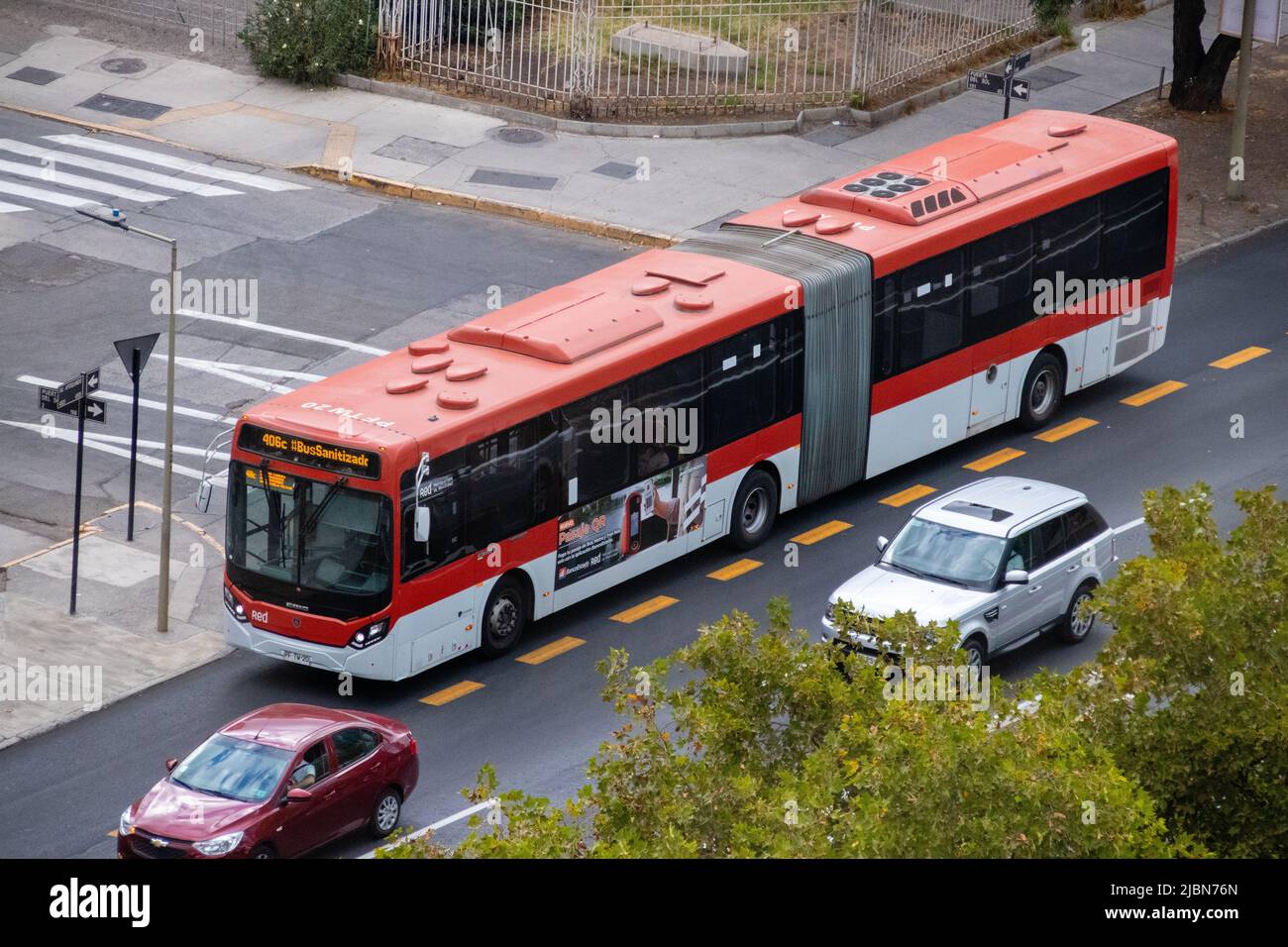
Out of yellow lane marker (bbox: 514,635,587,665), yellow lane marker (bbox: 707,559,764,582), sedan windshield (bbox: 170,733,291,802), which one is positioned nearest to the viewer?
sedan windshield (bbox: 170,733,291,802)

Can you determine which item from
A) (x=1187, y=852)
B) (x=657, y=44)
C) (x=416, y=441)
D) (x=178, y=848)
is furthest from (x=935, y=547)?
(x=657, y=44)

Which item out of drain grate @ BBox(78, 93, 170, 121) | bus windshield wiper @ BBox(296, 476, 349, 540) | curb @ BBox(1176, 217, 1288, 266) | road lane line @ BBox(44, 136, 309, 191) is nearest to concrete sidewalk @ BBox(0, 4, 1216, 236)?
drain grate @ BBox(78, 93, 170, 121)

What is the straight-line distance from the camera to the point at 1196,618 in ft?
35.6

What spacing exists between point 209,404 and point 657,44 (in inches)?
555

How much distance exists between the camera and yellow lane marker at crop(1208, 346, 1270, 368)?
88.4 ft

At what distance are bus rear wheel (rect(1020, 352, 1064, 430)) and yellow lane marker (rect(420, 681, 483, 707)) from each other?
9.09m

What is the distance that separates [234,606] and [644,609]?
444 cm

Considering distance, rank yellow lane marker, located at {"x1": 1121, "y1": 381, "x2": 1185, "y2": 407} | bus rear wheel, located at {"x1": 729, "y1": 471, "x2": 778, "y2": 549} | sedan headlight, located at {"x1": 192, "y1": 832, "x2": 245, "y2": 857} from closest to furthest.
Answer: sedan headlight, located at {"x1": 192, "y1": 832, "x2": 245, "y2": 857}, bus rear wheel, located at {"x1": 729, "y1": 471, "x2": 778, "y2": 549}, yellow lane marker, located at {"x1": 1121, "y1": 381, "x2": 1185, "y2": 407}

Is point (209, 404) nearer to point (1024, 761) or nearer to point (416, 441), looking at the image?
point (416, 441)

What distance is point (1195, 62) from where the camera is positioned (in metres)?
35.3

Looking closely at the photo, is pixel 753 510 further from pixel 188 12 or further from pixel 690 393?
pixel 188 12

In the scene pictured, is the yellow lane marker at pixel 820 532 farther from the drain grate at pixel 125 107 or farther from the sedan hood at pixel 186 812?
the drain grate at pixel 125 107

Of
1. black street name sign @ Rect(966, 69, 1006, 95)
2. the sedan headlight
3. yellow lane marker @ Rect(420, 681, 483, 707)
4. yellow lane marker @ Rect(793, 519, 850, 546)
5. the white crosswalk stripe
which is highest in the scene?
black street name sign @ Rect(966, 69, 1006, 95)

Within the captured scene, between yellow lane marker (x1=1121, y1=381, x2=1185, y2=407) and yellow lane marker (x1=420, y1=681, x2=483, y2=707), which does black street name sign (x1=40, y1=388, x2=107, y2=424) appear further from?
yellow lane marker (x1=1121, y1=381, x2=1185, y2=407)
